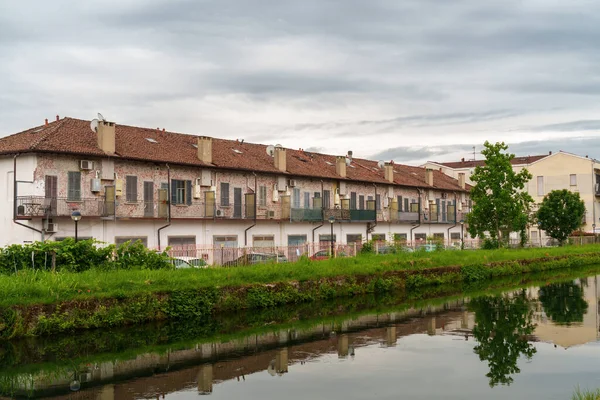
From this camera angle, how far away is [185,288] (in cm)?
2259

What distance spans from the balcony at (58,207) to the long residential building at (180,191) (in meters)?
0.05

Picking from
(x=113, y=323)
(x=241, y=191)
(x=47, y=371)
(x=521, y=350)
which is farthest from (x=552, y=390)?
(x=241, y=191)

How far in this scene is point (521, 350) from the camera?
16641mm

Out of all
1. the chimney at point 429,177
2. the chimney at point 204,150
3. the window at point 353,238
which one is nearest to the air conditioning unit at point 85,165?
the chimney at point 204,150

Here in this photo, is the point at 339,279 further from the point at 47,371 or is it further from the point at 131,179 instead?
the point at 47,371

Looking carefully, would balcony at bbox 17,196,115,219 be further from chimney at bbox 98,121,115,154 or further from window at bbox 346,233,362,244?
window at bbox 346,233,362,244

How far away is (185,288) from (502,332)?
399 inches

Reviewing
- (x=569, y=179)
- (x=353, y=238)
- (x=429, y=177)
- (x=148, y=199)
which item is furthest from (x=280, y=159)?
(x=569, y=179)

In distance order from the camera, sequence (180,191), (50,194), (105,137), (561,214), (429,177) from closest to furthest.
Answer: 1. (50,194)
2. (105,137)
3. (180,191)
4. (561,214)
5. (429,177)

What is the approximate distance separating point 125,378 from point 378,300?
15.7 metres

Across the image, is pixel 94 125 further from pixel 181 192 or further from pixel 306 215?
pixel 306 215

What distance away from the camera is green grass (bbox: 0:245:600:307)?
19.3 m

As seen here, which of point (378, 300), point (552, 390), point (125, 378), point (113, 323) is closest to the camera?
point (552, 390)

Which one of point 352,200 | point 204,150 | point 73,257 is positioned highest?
point 204,150
